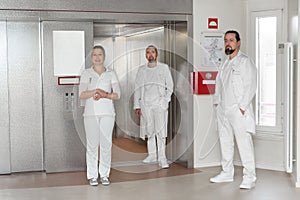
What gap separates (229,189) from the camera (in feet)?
16.9

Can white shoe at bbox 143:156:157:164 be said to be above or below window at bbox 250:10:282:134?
below

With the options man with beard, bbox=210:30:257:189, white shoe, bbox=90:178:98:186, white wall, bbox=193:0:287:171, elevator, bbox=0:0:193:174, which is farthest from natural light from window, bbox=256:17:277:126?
white shoe, bbox=90:178:98:186

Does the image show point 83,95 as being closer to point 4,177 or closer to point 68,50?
point 68,50

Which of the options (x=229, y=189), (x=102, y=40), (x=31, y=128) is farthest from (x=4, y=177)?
(x=229, y=189)

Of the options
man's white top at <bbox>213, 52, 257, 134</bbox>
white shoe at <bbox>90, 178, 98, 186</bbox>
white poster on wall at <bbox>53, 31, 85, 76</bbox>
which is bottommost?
white shoe at <bbox>90, 178, 98, 186</bbox>

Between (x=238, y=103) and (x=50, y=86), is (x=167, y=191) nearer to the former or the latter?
(x=238, y=103)

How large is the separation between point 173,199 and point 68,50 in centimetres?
241

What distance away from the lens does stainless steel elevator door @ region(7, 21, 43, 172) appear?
20.0 feet

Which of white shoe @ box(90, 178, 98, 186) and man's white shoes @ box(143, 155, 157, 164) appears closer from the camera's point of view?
white shoe @ box(90, 178, 98, 186)

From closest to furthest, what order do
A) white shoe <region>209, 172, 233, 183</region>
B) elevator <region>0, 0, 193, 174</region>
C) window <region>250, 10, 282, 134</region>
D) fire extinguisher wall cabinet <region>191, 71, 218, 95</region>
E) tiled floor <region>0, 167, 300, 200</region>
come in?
tiled floor <region>0, 167, 300, 200</region> → white shoe <region>209, 172, 233, 183</region> → elevator <region>0, 0, 193, 174</region> → window <region>250, 10, 282, 134</region> → fire extinguisher wall cabinet <region>191, 71, 218, 95</region>

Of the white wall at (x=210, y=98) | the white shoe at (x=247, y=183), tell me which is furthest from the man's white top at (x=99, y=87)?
the white shoe at (x=247, y=183)

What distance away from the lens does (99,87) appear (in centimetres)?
524

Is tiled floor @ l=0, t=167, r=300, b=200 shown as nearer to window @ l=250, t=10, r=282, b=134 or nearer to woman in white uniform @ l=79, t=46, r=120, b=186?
woman in white uniform @ l=79, t=46, r=120, b=186

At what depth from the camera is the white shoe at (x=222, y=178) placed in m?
5.46
